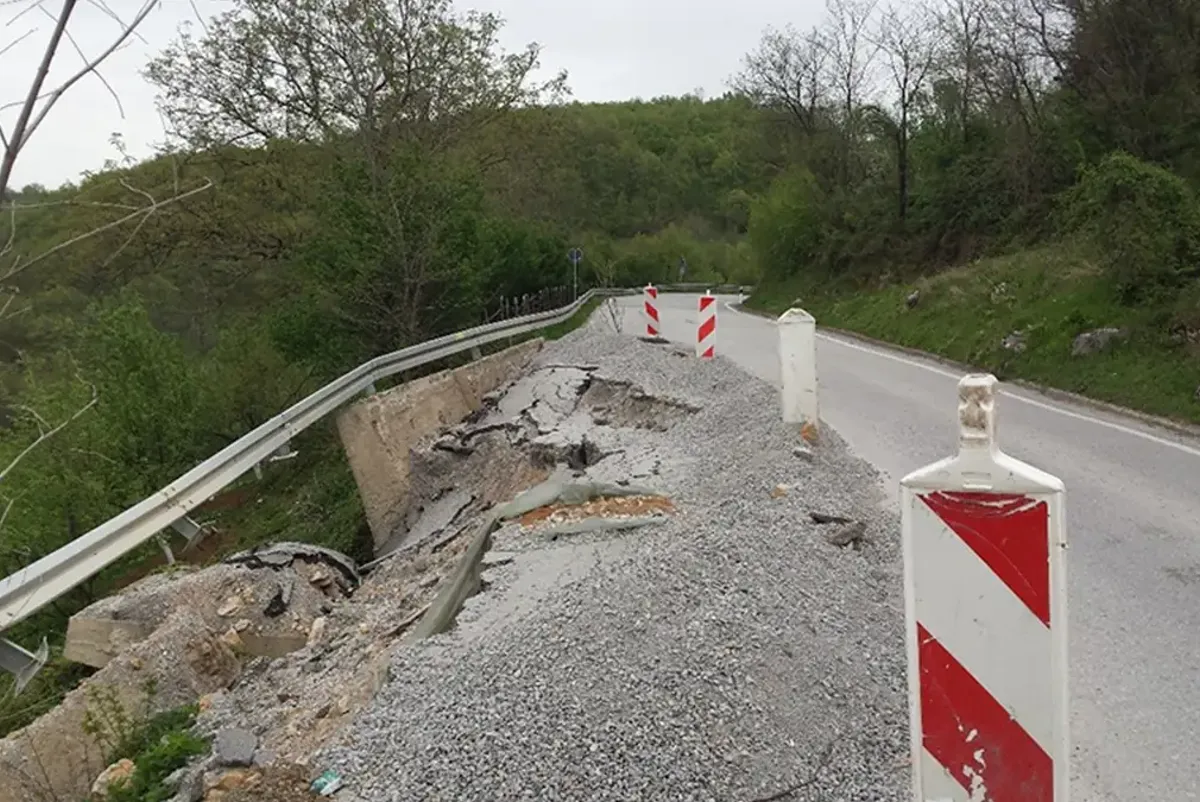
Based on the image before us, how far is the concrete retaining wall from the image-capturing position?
479 inches

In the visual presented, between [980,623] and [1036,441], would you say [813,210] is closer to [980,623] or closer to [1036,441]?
[1036,441]

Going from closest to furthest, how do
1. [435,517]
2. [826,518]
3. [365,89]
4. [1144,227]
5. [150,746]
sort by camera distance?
[150,746] < [826,518] < [435,517] < [1144,227] < [365,89]

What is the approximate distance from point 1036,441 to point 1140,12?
61.5 feet

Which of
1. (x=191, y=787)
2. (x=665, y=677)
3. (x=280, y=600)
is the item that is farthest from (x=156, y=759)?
(x=280, y=600)

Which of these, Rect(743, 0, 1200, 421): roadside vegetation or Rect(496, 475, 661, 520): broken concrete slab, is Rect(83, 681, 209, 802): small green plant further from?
Rect(743, 0, 1200, 421): roadside vegetation

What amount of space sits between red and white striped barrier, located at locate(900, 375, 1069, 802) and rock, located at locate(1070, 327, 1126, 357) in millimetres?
13338

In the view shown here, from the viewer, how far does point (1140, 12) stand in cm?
2430

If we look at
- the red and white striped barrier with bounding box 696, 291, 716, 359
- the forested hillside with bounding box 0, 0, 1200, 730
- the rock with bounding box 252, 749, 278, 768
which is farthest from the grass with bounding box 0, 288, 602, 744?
the red and white striped barrier with bounding box 696, 291, 716, 359

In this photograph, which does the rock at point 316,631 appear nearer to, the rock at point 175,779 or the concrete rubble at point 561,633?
the concrete rubble at point 561,633

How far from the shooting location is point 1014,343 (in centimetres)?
1636

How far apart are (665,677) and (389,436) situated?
358 inches

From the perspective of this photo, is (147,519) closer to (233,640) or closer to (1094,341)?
(233,640)

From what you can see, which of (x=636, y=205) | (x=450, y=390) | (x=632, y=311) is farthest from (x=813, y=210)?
(x=636, y=205)

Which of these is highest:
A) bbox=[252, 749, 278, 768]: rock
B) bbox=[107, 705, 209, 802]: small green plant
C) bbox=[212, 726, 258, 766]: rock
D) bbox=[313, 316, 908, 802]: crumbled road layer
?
bbox=[313, 316, 908, 802]: crumbled road layer
